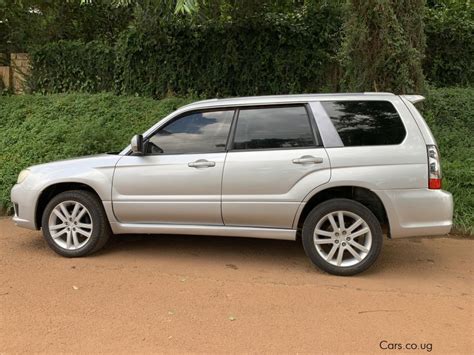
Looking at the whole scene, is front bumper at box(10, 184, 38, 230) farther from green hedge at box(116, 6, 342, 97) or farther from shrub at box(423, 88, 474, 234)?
green hedge at box(116, 6, 342, 97)

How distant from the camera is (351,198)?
4.85 metres

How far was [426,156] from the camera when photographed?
4512 millimetres

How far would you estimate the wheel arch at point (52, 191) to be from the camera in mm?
5305

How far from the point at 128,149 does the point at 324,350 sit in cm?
300

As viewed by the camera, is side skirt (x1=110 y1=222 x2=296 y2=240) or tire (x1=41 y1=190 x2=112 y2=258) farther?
tire (x1=41 y1=190 x2=112 y2=258)

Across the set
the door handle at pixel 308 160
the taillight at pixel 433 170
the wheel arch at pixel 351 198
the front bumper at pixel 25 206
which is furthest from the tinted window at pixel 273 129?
the front bumper at pixel 25 206

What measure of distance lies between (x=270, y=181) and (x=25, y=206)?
2.71 m

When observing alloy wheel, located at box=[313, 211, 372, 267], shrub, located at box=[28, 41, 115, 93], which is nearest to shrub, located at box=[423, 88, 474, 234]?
alloy wheel, located at box=[313, 211, 372, 267]

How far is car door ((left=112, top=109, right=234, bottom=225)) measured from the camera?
4879 millimetres

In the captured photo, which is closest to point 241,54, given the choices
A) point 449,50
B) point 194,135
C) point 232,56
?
point 232,56

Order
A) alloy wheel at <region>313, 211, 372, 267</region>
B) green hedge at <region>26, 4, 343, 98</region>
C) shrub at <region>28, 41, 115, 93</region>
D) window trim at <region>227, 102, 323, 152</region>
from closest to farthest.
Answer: alloy wheel at <region>313, 211, 372, 267</region>
window trim at <region>227, 102, 323, 152</region>
green hedge at <region>26, 4, 343, 98</region>
shrub at <region>28, 41, 115, 93</region>

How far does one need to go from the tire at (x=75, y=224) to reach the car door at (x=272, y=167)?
55.5 inches

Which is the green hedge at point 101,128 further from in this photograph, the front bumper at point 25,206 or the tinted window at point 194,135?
the tinted window at point 194,135

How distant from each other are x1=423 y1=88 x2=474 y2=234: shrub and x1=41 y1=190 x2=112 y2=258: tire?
443cm
